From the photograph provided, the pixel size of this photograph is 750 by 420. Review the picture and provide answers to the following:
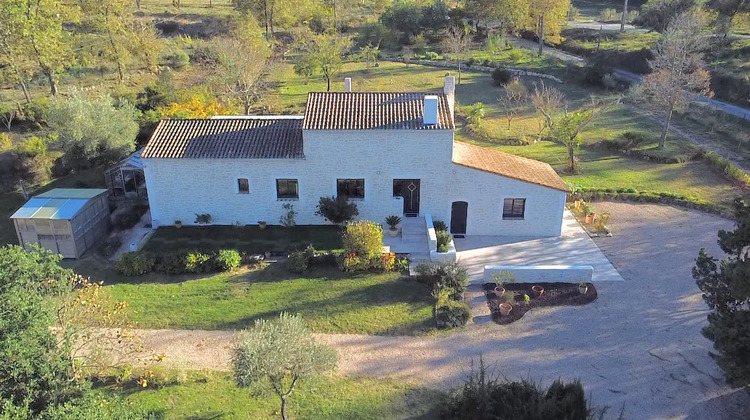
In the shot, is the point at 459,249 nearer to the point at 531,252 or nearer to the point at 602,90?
the point at 531,252

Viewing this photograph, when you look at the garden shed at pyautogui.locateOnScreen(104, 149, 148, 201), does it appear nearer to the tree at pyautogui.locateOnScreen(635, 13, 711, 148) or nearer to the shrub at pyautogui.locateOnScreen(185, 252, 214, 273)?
the shrub at pyautogui.locateOnScreen(185, 252, 214, 273)

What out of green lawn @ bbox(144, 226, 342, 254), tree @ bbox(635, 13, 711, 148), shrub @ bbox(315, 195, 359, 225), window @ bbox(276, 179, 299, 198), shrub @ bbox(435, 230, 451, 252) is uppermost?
tree @ bbox(635, 13, 711, 148)

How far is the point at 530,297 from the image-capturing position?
2106 centimetres

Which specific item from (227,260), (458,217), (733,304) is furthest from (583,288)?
(227,260)

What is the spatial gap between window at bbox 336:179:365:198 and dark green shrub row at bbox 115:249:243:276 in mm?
5976

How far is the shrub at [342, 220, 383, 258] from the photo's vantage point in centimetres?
2269

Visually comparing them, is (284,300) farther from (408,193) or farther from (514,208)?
(514,208)

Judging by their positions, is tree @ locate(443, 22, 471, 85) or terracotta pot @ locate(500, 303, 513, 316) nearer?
terracotta pot @ locate(500, 303, 513, 316)

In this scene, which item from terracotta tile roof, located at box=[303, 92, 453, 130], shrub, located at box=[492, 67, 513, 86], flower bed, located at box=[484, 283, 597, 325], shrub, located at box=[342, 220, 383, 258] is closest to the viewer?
flower bed, located at box=[484, 283, 597, 325]

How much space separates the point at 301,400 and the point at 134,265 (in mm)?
10631

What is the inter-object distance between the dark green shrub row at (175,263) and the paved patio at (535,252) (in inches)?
389

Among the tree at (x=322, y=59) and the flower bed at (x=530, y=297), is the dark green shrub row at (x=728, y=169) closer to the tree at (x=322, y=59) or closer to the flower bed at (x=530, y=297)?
the flower bed at (x=530, y=297)

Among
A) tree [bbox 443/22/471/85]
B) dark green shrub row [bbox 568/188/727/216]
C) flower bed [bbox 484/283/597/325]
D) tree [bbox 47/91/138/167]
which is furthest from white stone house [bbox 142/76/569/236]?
tree [bbox 443/22/471/85]

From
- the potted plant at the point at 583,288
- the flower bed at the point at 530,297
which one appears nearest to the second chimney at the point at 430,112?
the flower bed at the point at 530,297
